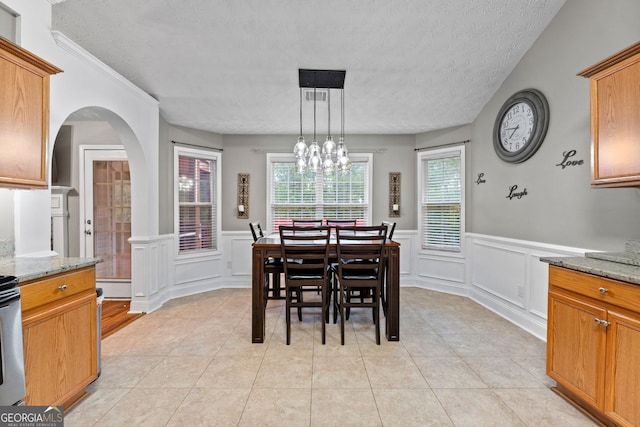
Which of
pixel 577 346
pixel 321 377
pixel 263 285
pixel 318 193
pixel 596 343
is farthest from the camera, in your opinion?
pixel 318 193

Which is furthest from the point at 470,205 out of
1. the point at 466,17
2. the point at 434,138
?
the point at 466,17

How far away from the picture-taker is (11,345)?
52.6 inches

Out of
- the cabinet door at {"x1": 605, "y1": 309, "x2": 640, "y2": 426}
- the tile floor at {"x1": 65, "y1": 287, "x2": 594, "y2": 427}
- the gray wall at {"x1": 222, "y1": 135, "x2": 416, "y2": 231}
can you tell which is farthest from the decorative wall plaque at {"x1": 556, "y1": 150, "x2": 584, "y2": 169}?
the gray wall at {"x1": 222, "y1": 135, "x2": 416, "y2": 231}

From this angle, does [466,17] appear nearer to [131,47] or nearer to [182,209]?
[131,47]

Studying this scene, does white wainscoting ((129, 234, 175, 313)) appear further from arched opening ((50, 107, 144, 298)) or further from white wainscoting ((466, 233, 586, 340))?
white wainscoting ((466, 233, 586, 340))

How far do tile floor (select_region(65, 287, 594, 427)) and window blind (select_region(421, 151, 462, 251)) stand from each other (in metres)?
1.47

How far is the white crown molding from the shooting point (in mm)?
2262

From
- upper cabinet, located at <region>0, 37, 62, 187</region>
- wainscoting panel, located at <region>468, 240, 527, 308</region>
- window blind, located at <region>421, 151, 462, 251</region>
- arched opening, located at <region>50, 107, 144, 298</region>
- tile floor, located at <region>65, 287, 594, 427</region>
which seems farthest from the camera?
window blind, located at <region>421, 151, 462, 251</region>

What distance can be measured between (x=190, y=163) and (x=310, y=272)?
275cm

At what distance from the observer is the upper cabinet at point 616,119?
66.6 inches

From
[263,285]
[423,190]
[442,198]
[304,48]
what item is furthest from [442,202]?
[263,285]

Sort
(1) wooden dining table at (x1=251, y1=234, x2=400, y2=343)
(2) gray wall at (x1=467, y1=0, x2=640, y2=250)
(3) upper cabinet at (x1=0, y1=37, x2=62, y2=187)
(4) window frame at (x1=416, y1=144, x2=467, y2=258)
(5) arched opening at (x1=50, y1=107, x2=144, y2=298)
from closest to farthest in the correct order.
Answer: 1. (3) upper cabinet at (x1=0, y1=37, x2=62, y2=187)
2. (2) gray wall at (x1=467, y1=0, x2=640, y2=250)
3. (1) wooden dining table at (x1=251, y1=234, x2=400, y2=343)
4. (5) arched opening at (x1=50, y1=107, x2=144, y2=298)
5. (4) window frame at (x1=416, y1=144, x2=467, y2=258)

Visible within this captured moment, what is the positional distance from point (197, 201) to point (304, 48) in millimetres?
2738

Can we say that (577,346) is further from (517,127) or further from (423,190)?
(423,190)
